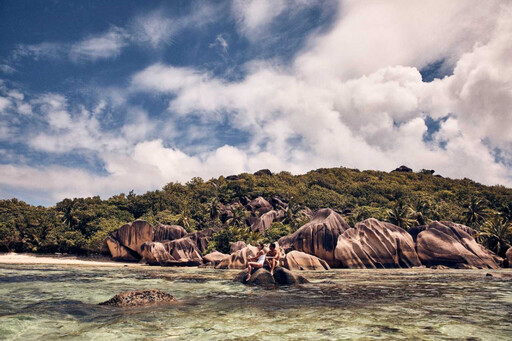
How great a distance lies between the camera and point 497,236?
34.3 m

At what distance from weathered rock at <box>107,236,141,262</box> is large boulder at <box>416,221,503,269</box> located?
104 feet

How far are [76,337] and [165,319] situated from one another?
182cm

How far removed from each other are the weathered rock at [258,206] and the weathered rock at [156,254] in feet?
105

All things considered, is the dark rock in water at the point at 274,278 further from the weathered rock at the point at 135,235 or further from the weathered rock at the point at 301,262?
the weathered rock at the point at 135,235

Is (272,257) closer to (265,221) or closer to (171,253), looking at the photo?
(171,253)

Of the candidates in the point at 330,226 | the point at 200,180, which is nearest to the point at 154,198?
the point at 200,180

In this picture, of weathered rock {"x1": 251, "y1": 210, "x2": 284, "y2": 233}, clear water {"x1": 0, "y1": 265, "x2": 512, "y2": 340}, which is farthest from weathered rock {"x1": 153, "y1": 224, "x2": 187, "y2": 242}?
clear water {"x1": 0, "y1": 265, "x2": 512, "y2": 340}

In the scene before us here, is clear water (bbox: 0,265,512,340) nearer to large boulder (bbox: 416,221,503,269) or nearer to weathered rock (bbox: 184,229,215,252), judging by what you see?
large boulder (bbox: 416,221,503,269)

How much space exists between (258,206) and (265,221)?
11.5 metres

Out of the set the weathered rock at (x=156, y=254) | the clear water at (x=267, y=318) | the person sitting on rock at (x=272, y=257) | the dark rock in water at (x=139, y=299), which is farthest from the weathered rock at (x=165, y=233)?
the dark rock in water at (x=139, y=299)

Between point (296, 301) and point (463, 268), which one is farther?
point (463, 268)

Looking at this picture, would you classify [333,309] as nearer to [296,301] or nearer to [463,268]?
[296,301]

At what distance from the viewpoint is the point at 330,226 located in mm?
30969

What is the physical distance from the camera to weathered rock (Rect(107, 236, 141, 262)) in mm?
39750
